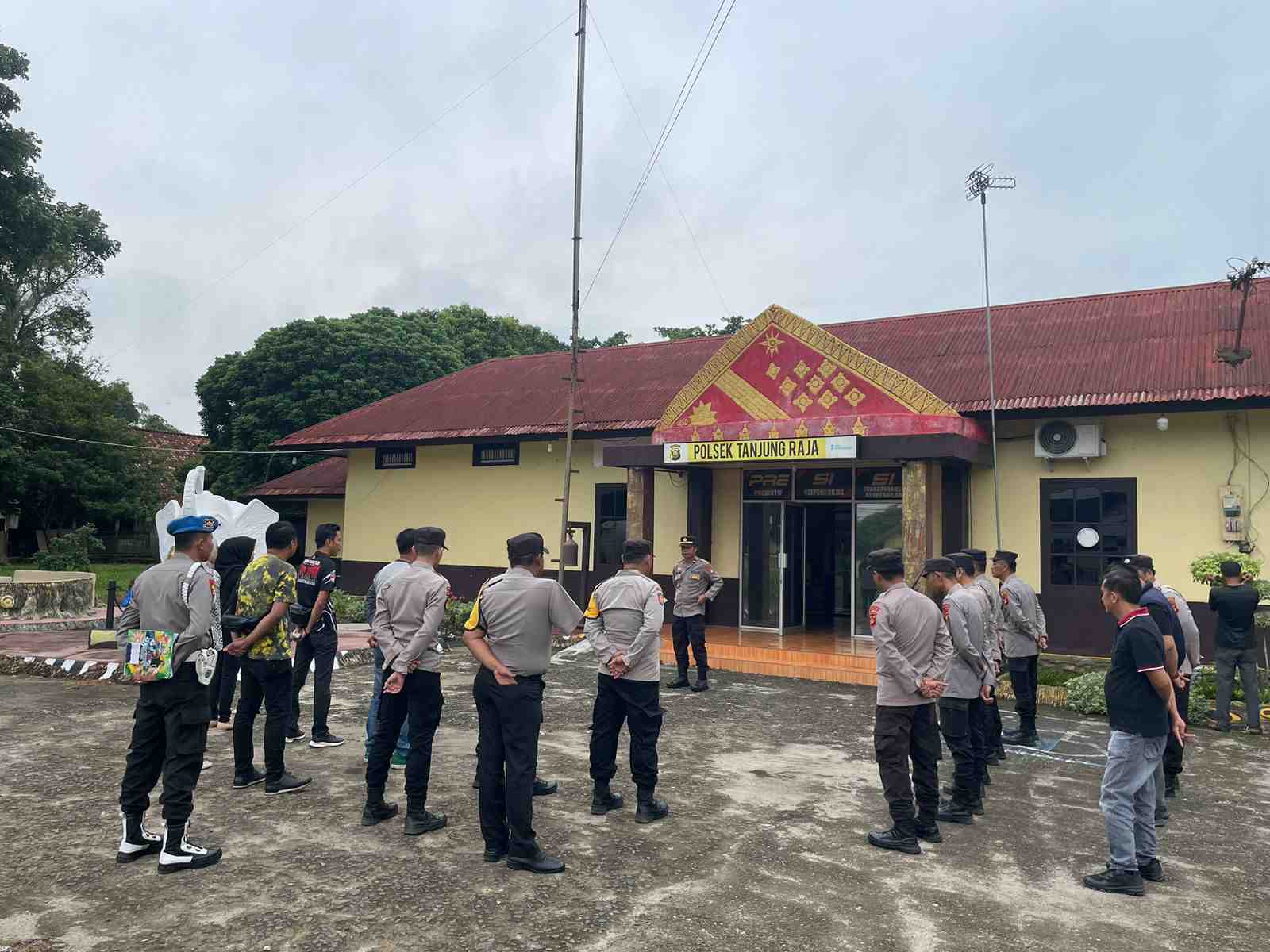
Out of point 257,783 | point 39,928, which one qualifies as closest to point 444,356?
point 257,783

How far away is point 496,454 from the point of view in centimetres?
1692

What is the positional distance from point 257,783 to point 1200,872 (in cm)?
577

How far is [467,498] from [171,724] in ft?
41.8

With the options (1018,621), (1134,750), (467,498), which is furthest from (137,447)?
(1134,750)

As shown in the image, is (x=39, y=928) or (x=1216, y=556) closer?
(x=39, y=928)

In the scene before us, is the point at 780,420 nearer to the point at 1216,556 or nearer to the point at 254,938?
the point at 1216,556

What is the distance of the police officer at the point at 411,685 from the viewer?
16.6 ft

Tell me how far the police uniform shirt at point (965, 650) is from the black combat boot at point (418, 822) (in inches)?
129

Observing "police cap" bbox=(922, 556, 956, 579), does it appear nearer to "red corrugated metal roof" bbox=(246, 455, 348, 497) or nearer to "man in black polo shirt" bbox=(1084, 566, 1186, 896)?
"man in black polo shirt" bbox=(1084, 566, 1186, 896)

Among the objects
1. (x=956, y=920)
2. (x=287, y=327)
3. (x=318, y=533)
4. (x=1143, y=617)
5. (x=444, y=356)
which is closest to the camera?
(x=956, y=920)

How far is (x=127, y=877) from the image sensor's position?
4379 millimetres

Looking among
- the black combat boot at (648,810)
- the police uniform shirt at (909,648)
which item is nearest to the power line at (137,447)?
the black combat boot at (648,810)

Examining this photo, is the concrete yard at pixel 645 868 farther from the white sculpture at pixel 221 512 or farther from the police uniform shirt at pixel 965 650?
the white sculpture at pixel 221 512

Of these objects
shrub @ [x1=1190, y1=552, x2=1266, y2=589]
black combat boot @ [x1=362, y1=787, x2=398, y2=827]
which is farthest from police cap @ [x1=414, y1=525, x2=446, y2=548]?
shrub @ [x1=1190, y1=552, x2=1266, y2=589]
